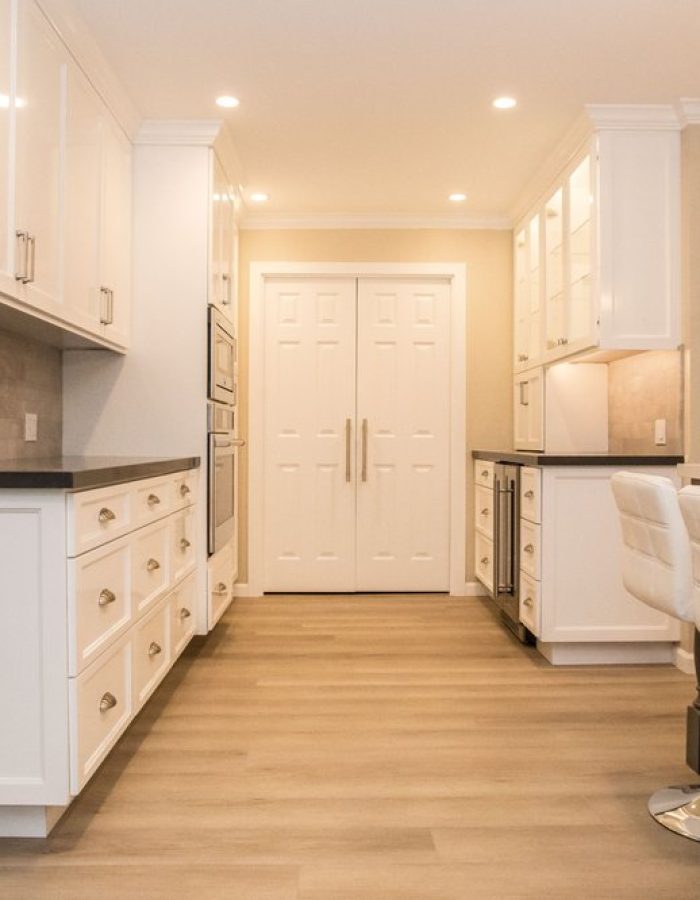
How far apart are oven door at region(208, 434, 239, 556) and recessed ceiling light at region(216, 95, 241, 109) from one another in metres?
1.47

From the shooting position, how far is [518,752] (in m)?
2.42

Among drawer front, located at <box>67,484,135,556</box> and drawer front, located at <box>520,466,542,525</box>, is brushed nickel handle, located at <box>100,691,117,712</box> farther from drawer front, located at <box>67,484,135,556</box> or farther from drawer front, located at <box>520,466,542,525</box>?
drawer front, located at <box>520,466,542,525</box>

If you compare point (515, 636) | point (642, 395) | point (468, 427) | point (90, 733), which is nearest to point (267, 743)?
point (90, 733)

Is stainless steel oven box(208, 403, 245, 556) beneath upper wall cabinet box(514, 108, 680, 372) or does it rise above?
beneath

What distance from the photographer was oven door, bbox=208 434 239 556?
3.52m

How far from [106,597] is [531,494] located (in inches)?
81.1

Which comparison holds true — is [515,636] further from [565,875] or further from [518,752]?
[565,875]

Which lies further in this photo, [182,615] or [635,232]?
[635,232]

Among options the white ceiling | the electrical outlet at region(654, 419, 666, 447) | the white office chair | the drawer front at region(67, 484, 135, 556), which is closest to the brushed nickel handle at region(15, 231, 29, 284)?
the drawer front at region(67, 484, 135, 556)

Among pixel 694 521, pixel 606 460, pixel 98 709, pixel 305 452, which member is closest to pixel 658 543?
pixel 694 521

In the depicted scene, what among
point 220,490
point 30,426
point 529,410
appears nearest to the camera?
point 30,426

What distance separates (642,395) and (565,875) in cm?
258

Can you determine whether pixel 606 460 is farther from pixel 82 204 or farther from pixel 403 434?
pixel 82 204

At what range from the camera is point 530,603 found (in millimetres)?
3490
